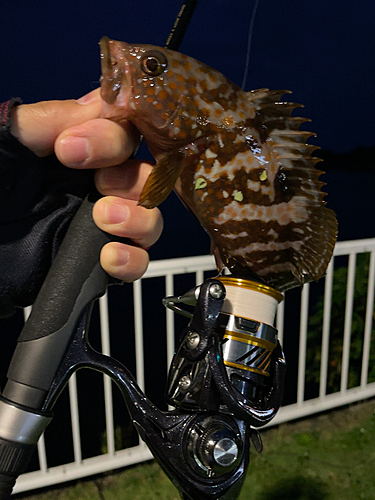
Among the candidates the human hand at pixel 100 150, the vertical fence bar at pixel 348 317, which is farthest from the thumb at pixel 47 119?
the vertical fence bar at pixel 348 317

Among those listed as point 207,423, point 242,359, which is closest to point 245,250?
point 242,359

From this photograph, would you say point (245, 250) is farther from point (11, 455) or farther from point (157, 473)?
point (157, 473)

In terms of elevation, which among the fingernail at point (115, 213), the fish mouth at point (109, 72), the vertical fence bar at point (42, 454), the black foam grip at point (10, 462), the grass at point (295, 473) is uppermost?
the fish mouth at point (109, 72)

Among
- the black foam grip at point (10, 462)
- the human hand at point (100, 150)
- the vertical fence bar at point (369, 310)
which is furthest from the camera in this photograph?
the vertical fence bar at point (369, 310)

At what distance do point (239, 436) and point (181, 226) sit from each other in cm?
1567

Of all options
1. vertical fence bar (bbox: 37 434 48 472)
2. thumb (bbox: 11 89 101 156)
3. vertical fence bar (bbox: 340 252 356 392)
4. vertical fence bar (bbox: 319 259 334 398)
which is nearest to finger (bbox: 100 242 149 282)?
thumb (bbox: 11 89 101 156)

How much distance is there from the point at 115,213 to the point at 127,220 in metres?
0.05

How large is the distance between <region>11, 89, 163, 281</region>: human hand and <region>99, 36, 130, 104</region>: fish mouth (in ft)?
0.27

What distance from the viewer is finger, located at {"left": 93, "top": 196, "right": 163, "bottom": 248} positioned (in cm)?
76

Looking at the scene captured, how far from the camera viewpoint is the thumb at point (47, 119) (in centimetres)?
76

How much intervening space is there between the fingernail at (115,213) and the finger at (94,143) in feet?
0.28

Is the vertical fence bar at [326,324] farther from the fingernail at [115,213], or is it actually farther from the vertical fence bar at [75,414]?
the fingernail at [115,213]

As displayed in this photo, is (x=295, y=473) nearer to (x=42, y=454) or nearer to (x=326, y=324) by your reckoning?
(x=326, y=324)

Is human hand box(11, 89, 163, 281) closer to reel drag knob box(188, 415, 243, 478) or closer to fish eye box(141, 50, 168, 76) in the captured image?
fish eye box(141, 50, 168, 76)
